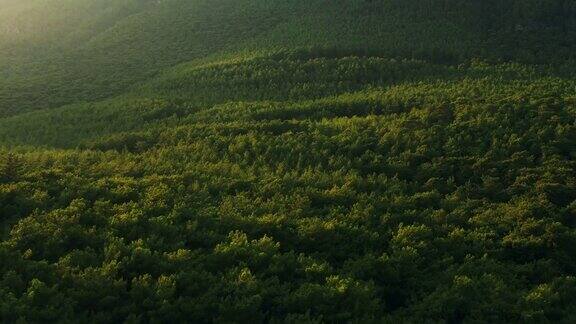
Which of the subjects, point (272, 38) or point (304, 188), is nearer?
point (304, 188)

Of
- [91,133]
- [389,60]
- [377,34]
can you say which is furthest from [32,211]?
[377,34]

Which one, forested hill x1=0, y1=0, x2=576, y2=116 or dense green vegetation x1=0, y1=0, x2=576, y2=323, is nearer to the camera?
dense green vegetation x1=0, y1=0, x2=576, y2=323

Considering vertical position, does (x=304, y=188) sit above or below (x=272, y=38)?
below

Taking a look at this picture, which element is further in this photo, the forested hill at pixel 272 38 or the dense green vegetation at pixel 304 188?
the forested hill at pixel 272 38

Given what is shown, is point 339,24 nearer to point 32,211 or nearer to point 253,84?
point 253,84
